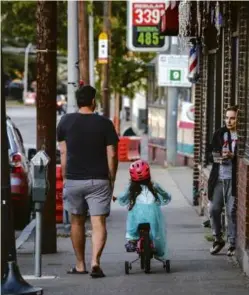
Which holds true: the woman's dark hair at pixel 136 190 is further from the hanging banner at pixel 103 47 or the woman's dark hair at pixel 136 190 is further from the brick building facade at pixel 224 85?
the hanging banner at pixel 103 47

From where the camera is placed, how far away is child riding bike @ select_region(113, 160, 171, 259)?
1073 cm

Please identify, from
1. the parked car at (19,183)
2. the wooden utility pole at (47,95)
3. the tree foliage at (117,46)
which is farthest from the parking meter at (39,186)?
the tree foliage at (117,46)

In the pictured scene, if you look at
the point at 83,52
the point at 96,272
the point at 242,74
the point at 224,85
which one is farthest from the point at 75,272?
the point at 83,52

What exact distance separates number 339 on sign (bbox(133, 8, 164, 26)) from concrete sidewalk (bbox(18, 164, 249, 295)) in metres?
10.8

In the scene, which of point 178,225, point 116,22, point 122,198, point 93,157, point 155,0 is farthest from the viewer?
point 116,22

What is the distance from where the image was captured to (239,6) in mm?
11484

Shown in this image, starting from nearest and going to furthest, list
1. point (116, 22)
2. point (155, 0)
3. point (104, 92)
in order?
point (155, 0) → point (104, 92) → point (116, 22)

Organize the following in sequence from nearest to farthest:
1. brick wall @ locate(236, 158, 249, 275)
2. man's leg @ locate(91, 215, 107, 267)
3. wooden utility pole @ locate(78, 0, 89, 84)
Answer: man's leg @ locate(91, 215, 107, 267) → brick wall @ locate(236, 158, 249, 275) → wooden utility pole @ locate(78, 0, 89, 84)

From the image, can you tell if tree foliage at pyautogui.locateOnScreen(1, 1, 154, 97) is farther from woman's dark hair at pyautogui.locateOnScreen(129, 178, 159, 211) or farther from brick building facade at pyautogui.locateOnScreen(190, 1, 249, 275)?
woman's dark hair at pyautogui.locateOnScreen(129, 178, 159, 211)

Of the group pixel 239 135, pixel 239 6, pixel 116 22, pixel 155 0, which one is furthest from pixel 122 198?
pixel 116 22

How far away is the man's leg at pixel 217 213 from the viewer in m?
12.2

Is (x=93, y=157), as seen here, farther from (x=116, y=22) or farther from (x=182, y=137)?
(x=116, y=22)

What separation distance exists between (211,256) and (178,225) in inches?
166

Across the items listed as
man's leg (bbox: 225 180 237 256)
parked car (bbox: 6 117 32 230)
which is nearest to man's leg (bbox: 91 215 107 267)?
man's leg (bbox: 225 180 237 256)
